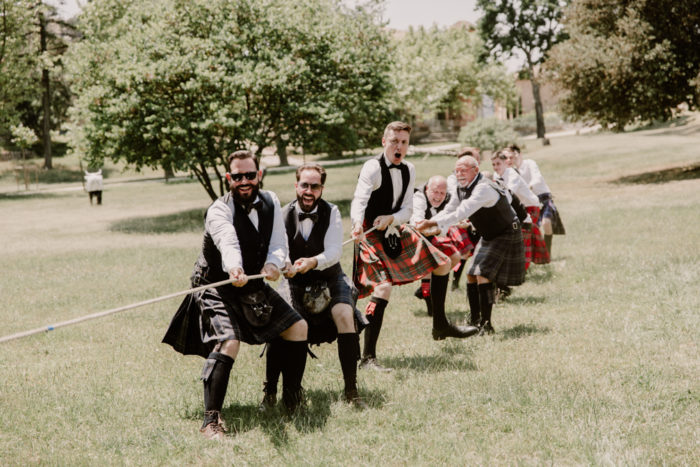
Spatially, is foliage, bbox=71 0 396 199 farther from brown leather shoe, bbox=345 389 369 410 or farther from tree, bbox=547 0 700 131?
brown leather shoe, bbox=345 389 369 410

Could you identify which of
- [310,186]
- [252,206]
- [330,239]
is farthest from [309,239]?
[252,206]

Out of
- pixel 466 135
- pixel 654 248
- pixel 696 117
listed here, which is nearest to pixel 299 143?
pixel 654 248

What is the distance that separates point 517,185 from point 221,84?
521 inches

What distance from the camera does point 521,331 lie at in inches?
305

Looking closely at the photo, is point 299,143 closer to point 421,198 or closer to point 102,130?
point 102,130

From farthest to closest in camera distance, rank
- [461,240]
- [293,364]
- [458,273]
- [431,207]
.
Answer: [458,273]
[461,240]
[431,207]
[293,364]

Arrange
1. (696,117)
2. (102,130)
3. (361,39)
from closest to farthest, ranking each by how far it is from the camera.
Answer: (102,130) → (361,39) → (696,117)

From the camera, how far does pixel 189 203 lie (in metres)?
30.5

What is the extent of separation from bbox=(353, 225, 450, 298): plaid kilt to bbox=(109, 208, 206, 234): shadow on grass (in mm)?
14464

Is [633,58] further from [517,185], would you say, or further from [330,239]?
[330,239]

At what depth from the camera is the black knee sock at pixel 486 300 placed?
7.68 metres

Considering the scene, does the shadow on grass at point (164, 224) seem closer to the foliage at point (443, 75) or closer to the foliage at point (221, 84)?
the foliage at point (221, 84)

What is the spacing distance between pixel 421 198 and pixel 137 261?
809cm

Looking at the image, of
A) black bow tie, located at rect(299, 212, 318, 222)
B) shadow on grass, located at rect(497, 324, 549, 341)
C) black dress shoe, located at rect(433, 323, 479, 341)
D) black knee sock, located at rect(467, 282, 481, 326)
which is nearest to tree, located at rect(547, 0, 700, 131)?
shadow on grass, located at rect(497, 324, 549, 341)
